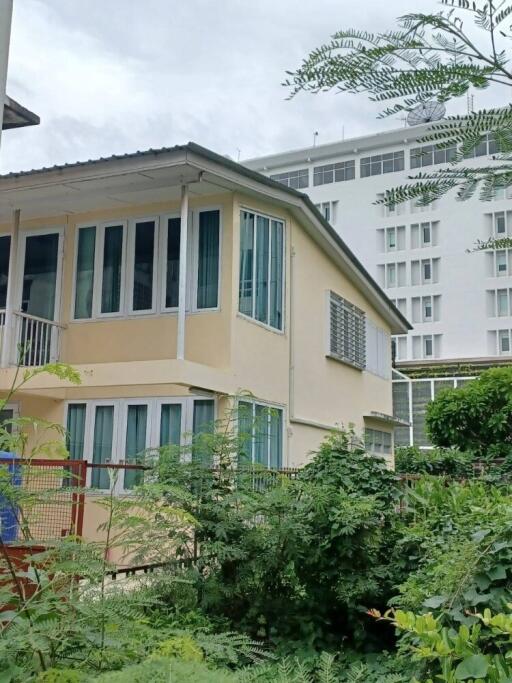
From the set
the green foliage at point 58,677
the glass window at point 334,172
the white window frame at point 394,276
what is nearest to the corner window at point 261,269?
the green foliage at point 58,677

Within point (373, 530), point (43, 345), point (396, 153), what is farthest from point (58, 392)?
point (396, 153)

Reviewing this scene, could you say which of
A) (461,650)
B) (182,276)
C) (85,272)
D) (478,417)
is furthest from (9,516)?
(478,417)

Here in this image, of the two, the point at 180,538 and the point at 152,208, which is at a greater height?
the point at 152,208

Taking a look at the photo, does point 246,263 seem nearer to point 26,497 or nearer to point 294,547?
point 294,547

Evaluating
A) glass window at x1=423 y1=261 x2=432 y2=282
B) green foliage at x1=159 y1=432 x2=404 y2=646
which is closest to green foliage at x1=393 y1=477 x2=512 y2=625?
green foliage at x1=159 y1=432 x2=404 y2=646

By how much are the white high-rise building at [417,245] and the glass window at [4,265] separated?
2924 centimetres

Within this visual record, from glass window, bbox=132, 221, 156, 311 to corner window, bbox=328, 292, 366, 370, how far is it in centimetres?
483

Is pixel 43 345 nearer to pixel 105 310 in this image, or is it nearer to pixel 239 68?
pixel 105 310

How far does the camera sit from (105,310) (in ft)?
39.4

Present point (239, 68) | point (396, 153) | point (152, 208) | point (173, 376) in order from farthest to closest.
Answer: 1. point (396, 153)
2. point (152, 208)
3. point (173, 376)
4. point (239, 68)

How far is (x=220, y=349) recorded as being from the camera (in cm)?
1117

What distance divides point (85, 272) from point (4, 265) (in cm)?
176

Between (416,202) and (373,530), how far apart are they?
3.66m

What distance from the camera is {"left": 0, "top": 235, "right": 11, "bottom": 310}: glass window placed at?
12742mm
